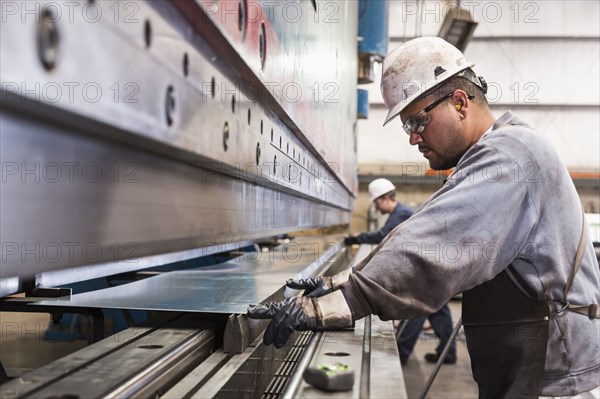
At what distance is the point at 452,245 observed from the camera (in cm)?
125

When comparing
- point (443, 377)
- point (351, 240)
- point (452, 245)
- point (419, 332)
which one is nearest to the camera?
point (452, 245)

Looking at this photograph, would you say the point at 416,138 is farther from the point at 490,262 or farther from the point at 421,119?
the point at 490,262

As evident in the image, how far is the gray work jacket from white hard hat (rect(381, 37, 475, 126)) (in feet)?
0.69

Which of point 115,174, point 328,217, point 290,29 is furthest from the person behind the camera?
point 328,217

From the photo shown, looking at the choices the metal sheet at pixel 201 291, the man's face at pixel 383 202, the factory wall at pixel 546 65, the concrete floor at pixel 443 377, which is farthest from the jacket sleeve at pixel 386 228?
the factory wall at pixel 546 65

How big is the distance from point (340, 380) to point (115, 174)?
57 cm

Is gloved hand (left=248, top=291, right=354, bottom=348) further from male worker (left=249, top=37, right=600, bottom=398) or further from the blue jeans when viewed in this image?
the blue jeans

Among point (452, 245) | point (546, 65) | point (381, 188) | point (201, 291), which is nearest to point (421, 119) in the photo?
point (452, 245)

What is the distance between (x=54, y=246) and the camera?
0.60 metres

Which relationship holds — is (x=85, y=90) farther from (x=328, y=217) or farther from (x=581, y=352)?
(x=328, y=217)

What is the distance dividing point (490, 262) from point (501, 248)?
4 cm

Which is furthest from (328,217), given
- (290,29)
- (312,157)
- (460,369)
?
(290,29)

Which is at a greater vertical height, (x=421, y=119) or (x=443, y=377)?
(x=421, y=119)

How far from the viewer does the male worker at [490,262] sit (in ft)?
4.15
